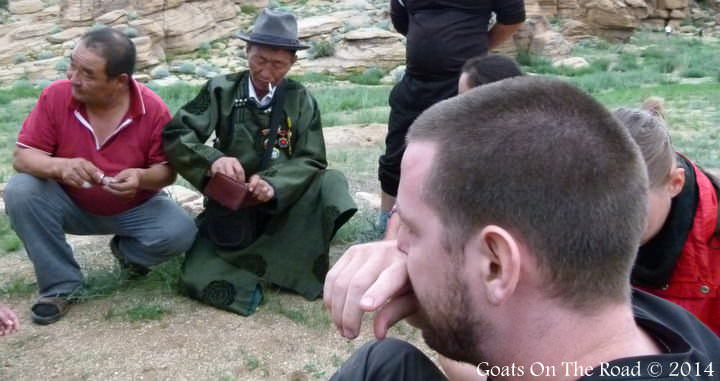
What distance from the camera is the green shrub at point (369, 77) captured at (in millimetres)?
15223

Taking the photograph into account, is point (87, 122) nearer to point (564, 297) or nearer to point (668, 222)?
point (668, 222)

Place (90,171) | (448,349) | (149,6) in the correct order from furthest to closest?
(149,6), (90,171), (448,349)

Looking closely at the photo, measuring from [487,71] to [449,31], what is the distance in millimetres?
634

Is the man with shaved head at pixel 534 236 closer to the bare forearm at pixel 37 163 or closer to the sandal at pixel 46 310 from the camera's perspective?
the bare forearm at pixel 37 163

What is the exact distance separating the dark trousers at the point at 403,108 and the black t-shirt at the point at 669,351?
2.40 metres

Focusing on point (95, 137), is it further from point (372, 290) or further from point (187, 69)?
point (187, 69)

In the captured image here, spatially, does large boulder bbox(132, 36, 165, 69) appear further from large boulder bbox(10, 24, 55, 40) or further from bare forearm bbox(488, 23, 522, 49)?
bare forearm bbox(488, 23, 522, 49)

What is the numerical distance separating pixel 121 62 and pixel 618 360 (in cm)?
288

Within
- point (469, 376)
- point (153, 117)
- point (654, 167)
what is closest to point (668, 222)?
point (654, 167)

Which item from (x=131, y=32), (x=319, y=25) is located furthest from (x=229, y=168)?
(x=319, y=25)

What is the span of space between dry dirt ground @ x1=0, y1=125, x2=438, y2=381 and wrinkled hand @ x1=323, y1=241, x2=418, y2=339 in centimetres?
145

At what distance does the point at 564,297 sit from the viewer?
4.16 feet

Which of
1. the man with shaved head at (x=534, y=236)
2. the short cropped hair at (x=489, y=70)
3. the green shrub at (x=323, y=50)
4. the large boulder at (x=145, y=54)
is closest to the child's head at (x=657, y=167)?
the man with shaved head at (x=534, y=236)

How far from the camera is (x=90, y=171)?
337 cm
